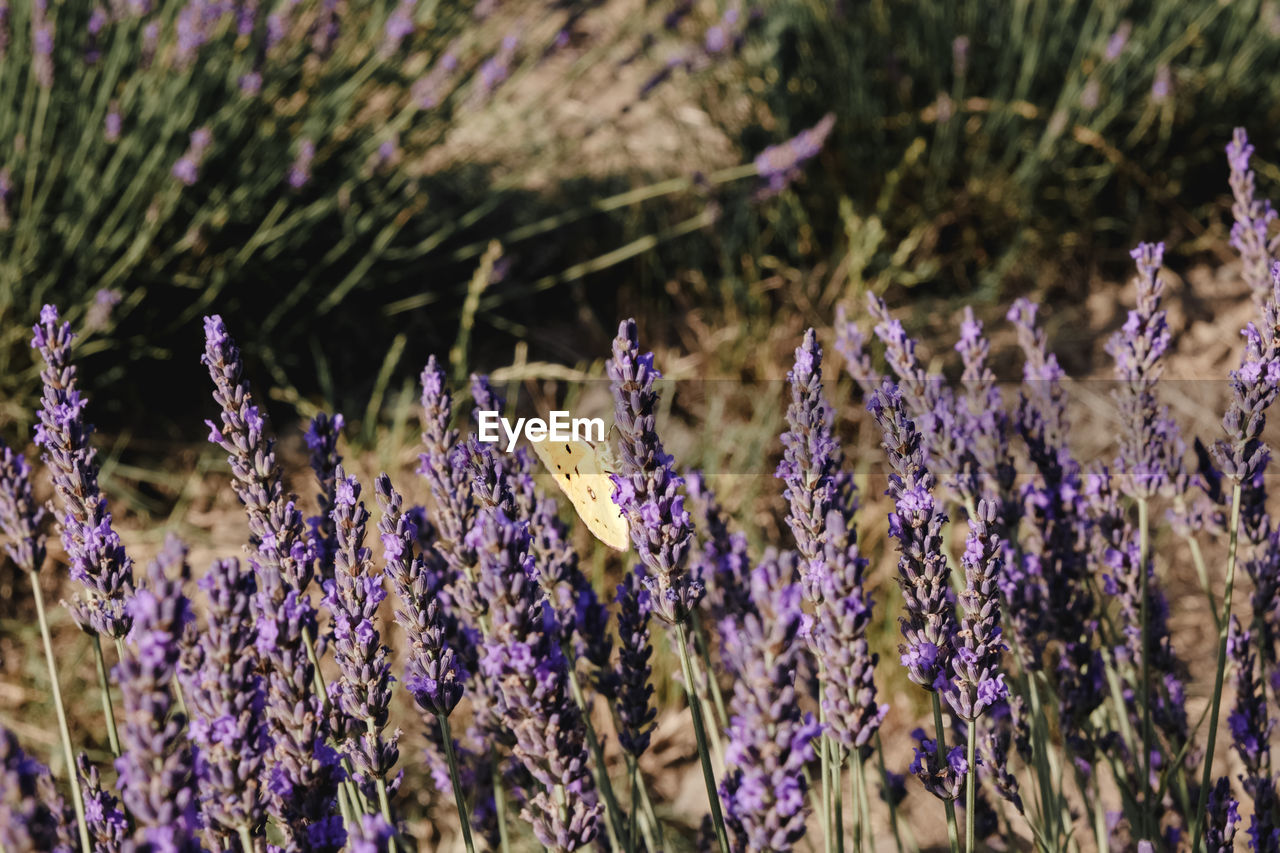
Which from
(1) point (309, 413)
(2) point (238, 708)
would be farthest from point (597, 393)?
(2) point (238, 708)

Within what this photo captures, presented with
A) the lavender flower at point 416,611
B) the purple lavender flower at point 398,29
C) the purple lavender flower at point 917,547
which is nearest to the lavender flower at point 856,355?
the purple lavender flower at point 917,547

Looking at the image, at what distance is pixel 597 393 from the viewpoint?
13.2 feet

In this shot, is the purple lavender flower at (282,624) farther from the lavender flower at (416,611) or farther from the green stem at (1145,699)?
the green stem at (1145,699)

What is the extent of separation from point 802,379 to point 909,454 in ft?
0.53

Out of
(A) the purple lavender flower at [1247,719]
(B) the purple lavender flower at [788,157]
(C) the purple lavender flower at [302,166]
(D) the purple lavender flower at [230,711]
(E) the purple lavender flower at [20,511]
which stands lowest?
(A) the purple lavender flower at [1247,719]

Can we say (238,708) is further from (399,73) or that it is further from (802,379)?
(399,73)

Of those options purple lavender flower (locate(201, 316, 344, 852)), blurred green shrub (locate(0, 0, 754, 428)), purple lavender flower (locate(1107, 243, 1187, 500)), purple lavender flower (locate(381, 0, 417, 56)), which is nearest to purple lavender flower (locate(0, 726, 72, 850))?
purple lavender flower (locate(201, 316, 344, 852))

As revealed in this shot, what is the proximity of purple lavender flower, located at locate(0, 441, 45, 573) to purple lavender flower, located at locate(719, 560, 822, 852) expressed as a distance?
3.39ft

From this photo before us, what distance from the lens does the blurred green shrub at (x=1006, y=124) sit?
3.91 metres

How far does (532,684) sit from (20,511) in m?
0.81

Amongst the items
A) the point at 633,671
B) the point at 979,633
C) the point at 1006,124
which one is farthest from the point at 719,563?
the point at 1006,124

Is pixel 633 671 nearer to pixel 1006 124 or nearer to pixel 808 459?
pixel 808 459

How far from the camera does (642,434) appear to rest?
1197 mm

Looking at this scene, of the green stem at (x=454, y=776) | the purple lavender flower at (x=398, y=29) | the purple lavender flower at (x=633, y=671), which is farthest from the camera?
the purple lavender flower at (x=398, y=29)
